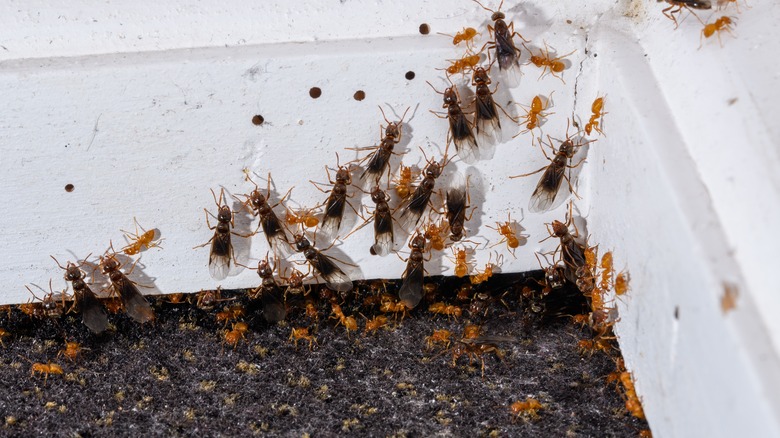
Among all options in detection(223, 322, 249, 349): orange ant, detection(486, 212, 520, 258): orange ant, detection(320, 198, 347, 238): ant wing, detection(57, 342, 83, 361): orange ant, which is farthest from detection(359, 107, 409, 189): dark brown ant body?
detection(57, 342, 83, 361): orange ant

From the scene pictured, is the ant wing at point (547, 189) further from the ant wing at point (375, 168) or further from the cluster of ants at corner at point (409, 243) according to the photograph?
the ant wing at point (375, 168)

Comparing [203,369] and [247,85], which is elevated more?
[247,85]

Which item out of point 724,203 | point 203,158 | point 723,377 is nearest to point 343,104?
point 203,158

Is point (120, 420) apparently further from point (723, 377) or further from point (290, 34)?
point (723, 377)

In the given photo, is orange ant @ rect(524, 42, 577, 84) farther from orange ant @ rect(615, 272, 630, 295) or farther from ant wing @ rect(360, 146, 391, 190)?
orange ant @ rect(615, 272, 630, 295)

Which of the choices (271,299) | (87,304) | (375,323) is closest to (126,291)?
(87,304)
